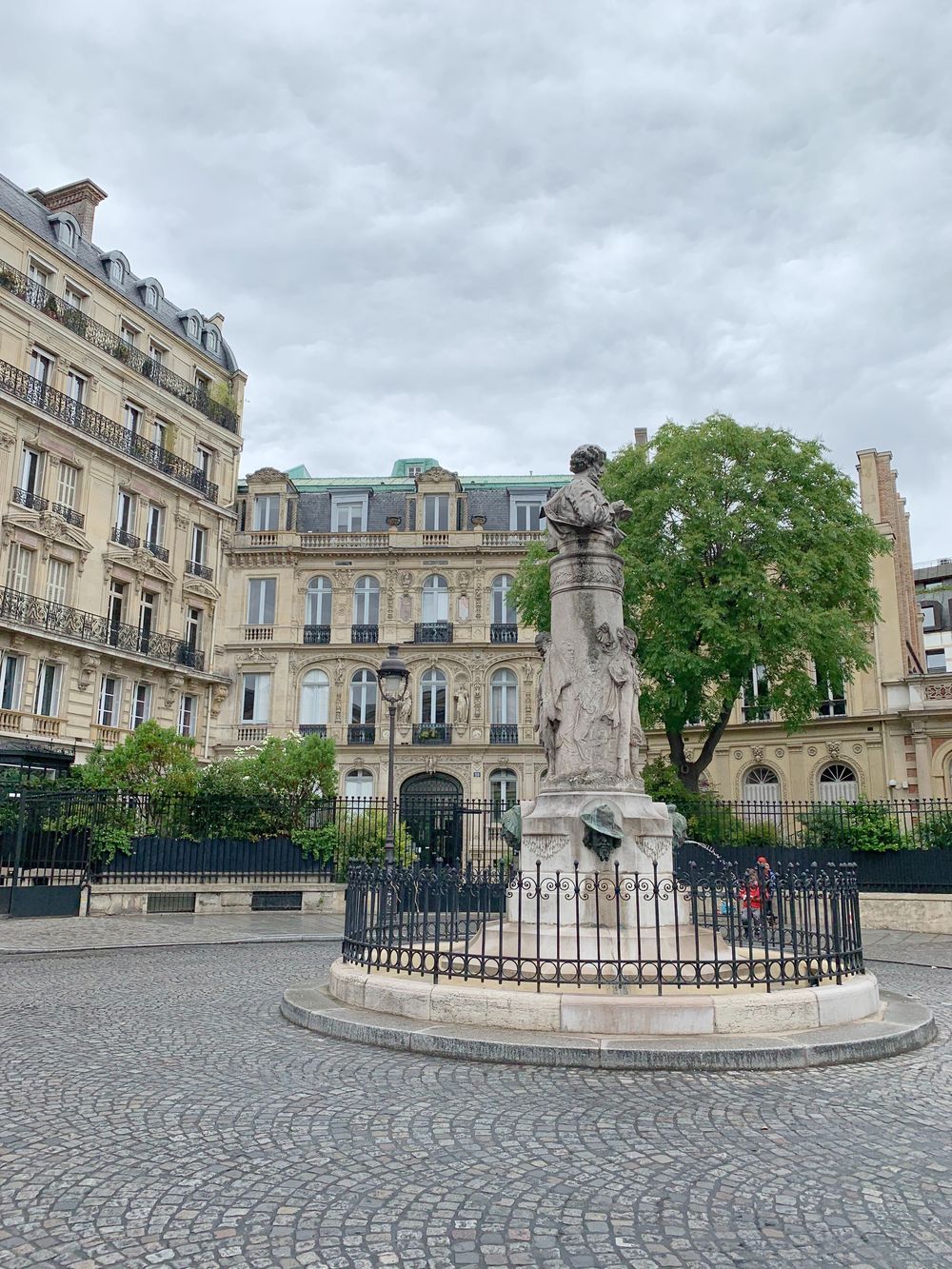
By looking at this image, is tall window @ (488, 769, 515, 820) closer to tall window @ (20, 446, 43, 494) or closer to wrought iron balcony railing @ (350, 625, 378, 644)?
wrought iron balcony railing @ (350, 625, 378, 644)

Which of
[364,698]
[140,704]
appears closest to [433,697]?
[364,698]

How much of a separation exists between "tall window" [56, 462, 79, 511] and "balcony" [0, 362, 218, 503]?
128cm

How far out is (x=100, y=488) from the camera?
30.0 metres

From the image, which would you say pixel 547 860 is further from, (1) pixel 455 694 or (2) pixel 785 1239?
(1) pixel 455 694

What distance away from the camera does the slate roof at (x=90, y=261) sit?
2912 centimetres

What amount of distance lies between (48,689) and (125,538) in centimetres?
601

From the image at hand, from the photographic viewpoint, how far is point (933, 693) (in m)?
28.2

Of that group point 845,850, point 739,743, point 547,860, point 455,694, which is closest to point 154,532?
point 455,694

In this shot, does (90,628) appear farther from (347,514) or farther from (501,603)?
(501,603)

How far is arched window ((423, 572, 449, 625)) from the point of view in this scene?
1447 inches

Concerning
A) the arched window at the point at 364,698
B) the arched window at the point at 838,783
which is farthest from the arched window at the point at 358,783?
the arched window at the point at 838,783

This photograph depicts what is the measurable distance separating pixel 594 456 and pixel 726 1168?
7657 mm

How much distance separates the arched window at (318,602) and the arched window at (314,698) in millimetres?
2168

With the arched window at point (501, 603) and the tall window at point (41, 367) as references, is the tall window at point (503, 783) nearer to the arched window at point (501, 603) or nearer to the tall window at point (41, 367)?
the arched window at point (501, 603)
